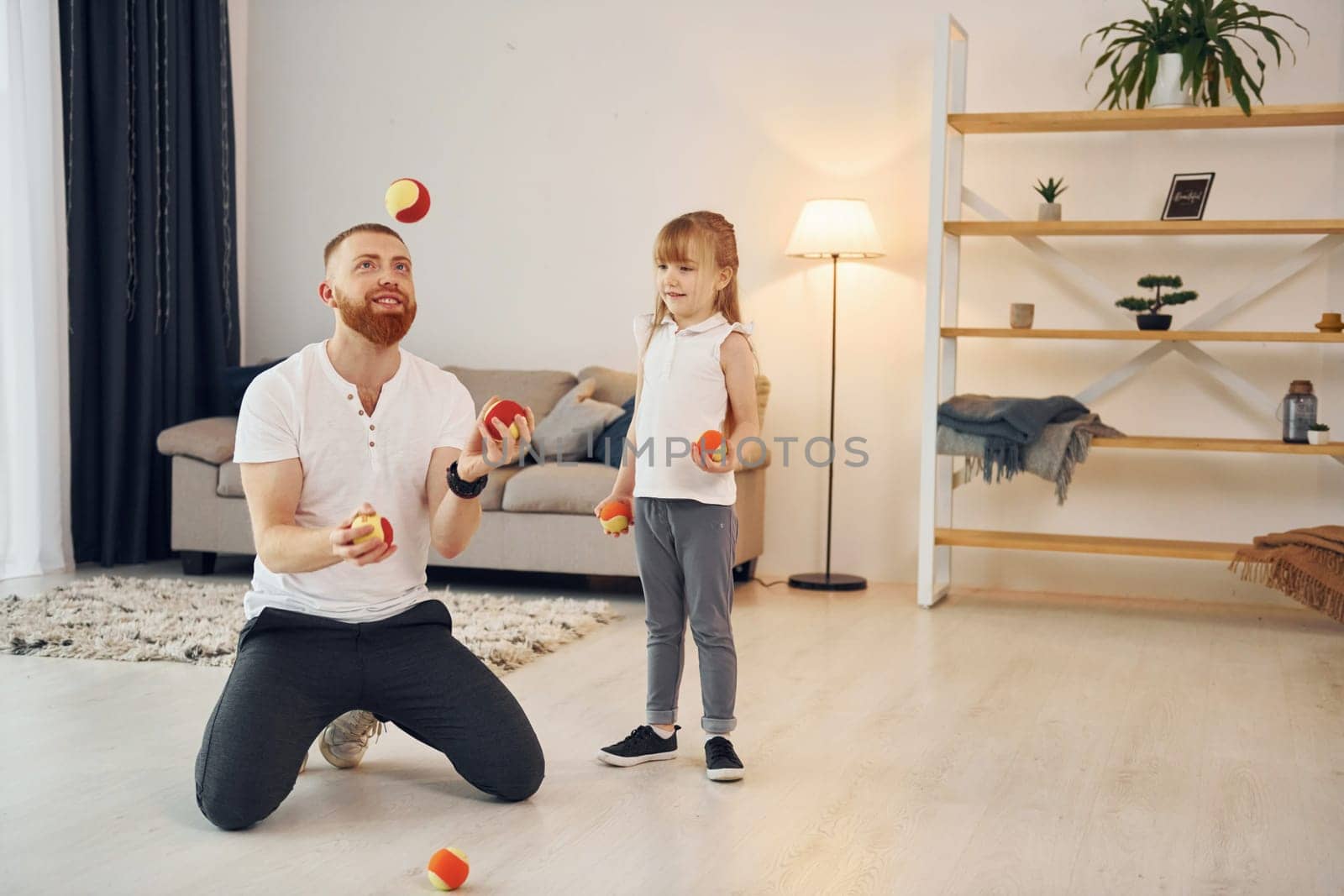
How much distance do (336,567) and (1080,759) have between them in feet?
4.57

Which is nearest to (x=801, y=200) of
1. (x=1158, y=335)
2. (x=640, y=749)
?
(x=1158, y=335)

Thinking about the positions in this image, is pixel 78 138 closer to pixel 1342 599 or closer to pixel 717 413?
pixel 717 413

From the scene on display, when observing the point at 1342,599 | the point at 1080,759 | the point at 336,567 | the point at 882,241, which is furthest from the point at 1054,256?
the point at 336,567

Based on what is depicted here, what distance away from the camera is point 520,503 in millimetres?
4348

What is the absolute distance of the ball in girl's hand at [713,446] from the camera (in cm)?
226

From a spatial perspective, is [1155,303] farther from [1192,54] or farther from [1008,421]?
[1192,54]

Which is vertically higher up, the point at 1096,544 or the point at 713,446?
the point at 713,446

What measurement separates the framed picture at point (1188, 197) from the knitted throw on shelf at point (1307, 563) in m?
1.03

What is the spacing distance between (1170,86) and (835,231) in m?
1.11

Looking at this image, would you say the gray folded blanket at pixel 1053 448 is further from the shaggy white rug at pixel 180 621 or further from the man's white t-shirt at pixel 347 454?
the man's white t-shirt at pixel 347 454

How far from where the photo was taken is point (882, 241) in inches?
188

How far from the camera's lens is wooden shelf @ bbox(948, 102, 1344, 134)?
4.01 m

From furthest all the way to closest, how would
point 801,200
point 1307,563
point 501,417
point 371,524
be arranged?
point 801,200 → point 1307,563 → point 501,417 → point 371,524

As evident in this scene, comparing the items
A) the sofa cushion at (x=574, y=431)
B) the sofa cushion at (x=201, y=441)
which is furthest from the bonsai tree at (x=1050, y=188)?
the sofa cushion at (x=201, y=441)
